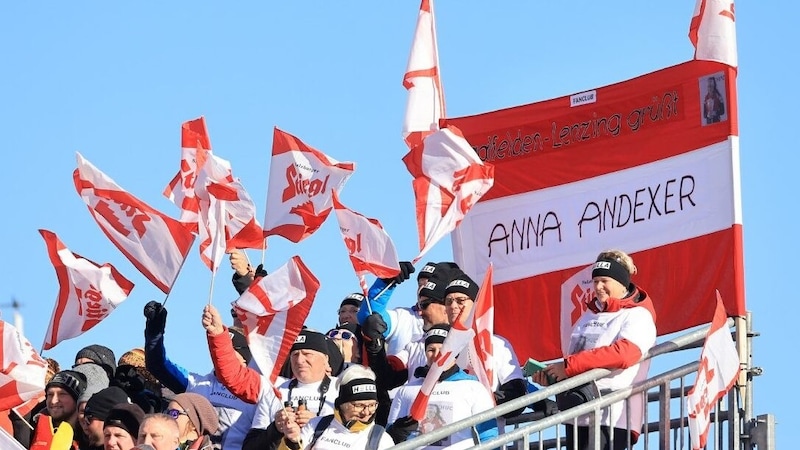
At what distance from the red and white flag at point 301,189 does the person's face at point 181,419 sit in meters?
3.40

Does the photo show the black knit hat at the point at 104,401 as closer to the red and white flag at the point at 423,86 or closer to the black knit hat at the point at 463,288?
the black knit hat at the point at 463,288

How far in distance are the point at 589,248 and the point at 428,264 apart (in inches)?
70.6

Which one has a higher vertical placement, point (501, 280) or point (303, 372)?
point (501, 280)

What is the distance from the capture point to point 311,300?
13.6m

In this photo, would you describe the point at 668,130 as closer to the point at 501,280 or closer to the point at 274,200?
the point at 501,280

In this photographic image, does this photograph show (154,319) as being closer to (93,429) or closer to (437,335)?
(93,429)

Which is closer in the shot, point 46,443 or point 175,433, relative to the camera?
point 175,433

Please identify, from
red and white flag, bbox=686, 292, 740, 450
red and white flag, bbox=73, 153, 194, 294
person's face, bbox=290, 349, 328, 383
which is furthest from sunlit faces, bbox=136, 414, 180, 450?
red and white flag, bbox=73, 153, 194, 294

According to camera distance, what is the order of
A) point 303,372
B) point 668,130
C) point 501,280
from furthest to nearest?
point 501,280 < point 668,130 < point 303,372

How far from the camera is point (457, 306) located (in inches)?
501

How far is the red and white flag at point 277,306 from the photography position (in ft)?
43.4

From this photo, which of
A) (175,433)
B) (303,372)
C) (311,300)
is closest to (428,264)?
(311,300)

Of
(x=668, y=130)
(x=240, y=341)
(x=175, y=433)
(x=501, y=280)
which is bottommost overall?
(x=175, y=433)

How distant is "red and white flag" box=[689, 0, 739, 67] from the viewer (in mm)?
14148
